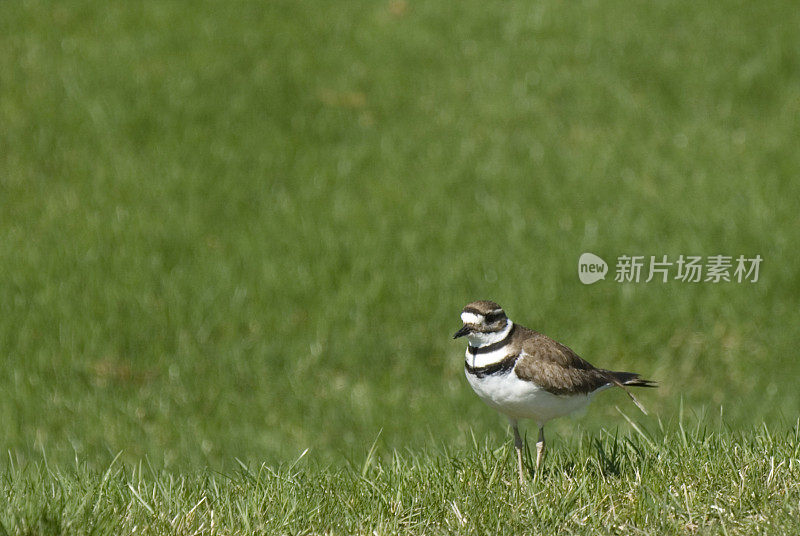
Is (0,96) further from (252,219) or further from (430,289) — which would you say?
(430,289)

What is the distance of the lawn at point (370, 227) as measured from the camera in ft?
23.8

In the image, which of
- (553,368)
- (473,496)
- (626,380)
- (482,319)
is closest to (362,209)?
(473,496)

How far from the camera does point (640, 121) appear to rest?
10.9 meters

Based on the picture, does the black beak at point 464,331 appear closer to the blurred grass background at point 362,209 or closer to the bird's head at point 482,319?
the bird's head at point 482,319

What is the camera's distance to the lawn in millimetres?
7258

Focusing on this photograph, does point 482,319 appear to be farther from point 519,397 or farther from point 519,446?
point 519,446

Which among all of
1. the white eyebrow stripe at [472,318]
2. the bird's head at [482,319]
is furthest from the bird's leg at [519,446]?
the white eyebrow stripe at [472,318]

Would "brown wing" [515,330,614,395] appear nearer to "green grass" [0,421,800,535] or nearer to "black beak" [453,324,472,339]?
"black beak" [453,324,472,339]

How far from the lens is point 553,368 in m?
3.76

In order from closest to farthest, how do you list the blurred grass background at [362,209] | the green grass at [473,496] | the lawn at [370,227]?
1. the green grass at [473,496]
2. the lawn at [370,227]
3. the blurred grass background at [362,209]

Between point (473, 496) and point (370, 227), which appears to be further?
point (370, 227)

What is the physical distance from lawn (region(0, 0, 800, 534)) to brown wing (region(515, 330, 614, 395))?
2.16 ft

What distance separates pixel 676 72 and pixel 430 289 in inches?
198

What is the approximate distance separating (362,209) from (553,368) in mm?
5781
